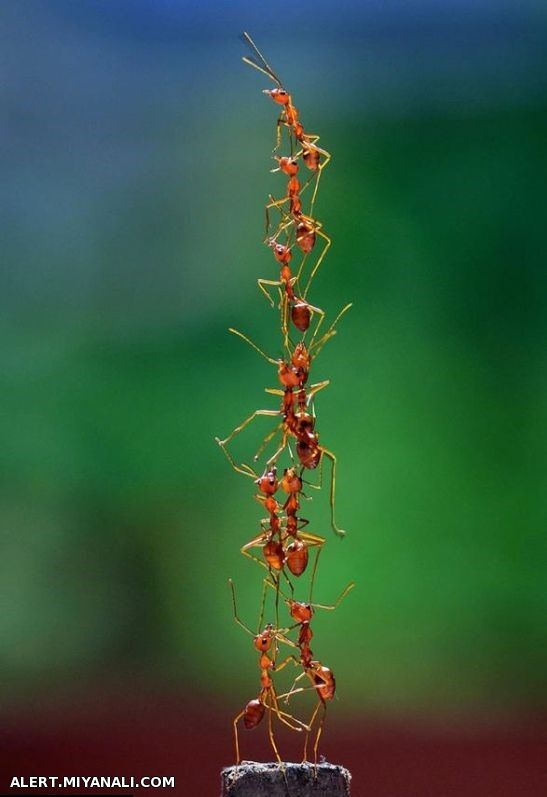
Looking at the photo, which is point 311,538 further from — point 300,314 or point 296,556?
point 300,314

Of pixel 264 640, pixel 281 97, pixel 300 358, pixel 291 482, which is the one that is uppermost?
→ pixel 281 97

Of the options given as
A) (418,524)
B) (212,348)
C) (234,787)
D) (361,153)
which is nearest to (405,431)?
(418,524)

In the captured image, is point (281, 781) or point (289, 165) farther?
point (289, 165)

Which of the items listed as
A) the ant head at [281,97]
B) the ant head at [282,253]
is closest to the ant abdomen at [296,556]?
the ant head at [282,253]

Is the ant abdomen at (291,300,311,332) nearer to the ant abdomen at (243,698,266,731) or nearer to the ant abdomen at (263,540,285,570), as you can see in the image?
the ant abdomen at (263,540,285,570)

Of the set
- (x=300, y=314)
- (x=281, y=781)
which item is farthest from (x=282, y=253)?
(x=281, y=781)

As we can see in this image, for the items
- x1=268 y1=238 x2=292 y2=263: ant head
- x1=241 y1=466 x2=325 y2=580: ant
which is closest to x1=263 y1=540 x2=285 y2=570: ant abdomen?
x1=241 y1=466 x2=325 y2=580: ant

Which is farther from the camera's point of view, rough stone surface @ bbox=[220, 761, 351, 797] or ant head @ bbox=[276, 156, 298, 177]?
ant head @ bbox=[276, 156, 298, 177]

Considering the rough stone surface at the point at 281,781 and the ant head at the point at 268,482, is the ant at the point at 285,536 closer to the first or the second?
the ant head at the point at 268,482
